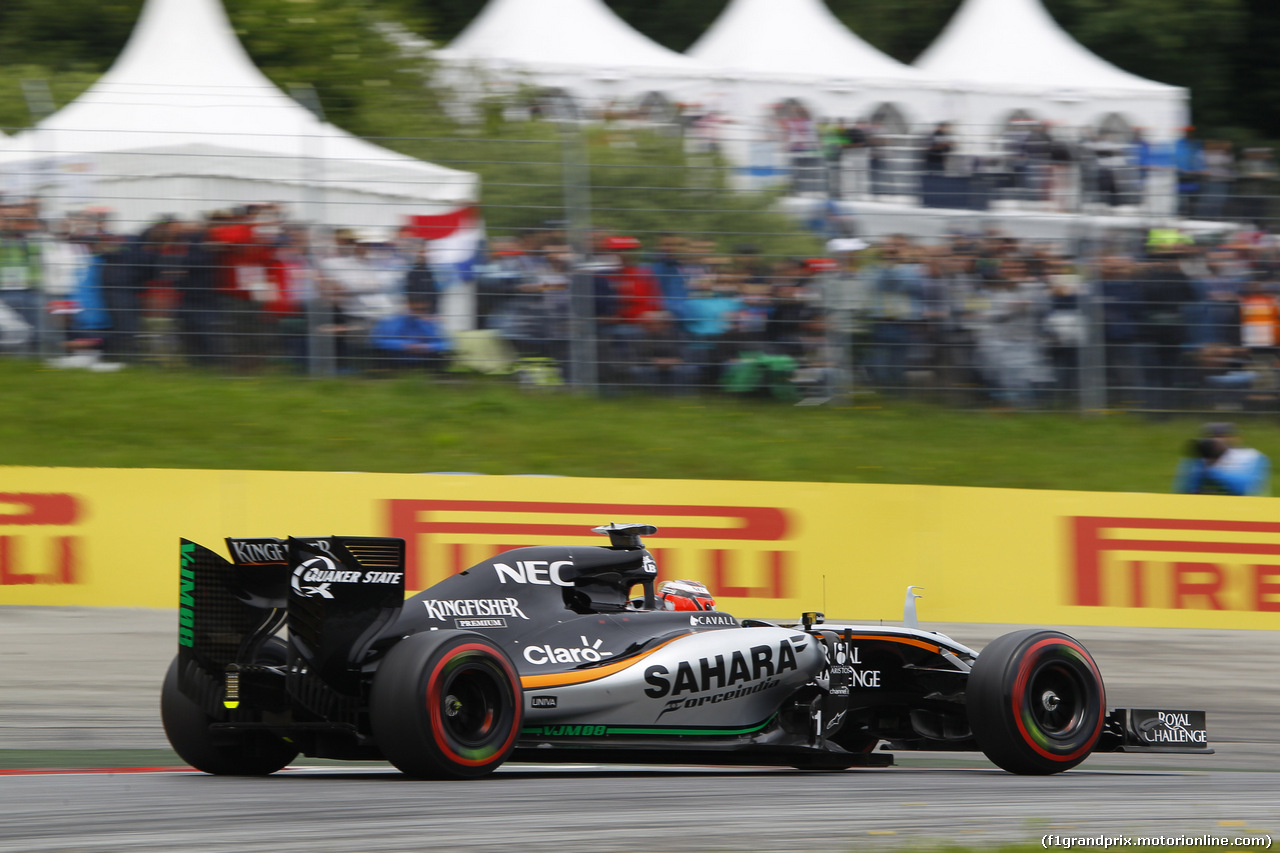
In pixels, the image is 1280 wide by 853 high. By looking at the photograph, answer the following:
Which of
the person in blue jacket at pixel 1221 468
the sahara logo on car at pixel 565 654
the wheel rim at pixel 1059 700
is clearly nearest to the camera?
the sahara logo on car at pixel 565 654

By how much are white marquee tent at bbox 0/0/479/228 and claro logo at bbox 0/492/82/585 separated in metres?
3.14

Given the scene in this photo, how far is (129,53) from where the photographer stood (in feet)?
53.5

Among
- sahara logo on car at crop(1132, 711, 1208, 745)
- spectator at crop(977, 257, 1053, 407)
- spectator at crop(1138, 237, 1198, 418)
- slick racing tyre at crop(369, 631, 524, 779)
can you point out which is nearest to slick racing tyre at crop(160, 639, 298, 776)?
slick racing tyre at crop(369, 631, 524, 779)

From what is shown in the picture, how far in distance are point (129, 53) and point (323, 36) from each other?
810cm

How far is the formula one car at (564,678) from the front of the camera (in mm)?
5844

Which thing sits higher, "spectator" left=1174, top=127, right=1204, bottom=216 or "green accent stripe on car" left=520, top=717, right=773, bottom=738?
"spectator" left=1174, top=127, right=1204, bottom=216

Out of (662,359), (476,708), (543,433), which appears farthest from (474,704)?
(662,359)

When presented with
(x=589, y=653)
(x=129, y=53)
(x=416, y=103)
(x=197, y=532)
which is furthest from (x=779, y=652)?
(x=416, y=103)

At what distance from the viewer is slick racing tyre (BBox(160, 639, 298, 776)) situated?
615 centimetres

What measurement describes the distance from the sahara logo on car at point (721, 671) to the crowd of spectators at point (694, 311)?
6.76 meters

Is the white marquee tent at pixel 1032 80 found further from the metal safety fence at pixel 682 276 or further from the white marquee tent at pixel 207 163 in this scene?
the white marquee tent at pixel 207 163

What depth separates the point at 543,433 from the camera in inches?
520

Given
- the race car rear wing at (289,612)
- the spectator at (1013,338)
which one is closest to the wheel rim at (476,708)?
the race car rear wing at (289,612)

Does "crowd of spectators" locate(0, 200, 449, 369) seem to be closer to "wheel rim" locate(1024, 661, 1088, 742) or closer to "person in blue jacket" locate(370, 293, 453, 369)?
"person in blue jacket" locate(370, 293, 453, 369)
